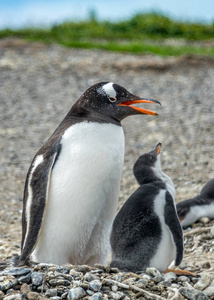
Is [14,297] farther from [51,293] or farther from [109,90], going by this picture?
[109,90]

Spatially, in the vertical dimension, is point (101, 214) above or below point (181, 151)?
above

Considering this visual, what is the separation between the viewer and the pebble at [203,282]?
3.28m

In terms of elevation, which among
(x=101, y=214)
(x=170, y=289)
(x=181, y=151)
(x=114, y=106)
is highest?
(x=114, y=106)

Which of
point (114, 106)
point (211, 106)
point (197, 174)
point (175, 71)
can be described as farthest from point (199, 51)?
point (114, 106)

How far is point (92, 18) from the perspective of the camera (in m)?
17.1

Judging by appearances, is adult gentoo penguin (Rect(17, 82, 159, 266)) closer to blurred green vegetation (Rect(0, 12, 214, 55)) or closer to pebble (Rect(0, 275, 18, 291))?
pebble (Rect(0, 275, 18, 291))

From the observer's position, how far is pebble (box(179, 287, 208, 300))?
123 inches

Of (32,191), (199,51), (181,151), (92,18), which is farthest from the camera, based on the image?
(92,18)

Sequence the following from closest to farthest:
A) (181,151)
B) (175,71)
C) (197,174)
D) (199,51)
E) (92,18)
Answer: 1. (197,174)
2. (181,151)
3. (175,71)
4. (199,51)
5. (92,18)

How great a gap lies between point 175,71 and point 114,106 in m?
8.98

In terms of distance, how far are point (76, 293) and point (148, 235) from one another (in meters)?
0.65

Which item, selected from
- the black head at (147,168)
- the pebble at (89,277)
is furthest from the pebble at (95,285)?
the black head at (147,168)

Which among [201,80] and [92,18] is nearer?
[201,80]

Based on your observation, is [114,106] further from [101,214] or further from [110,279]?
[110,279]
